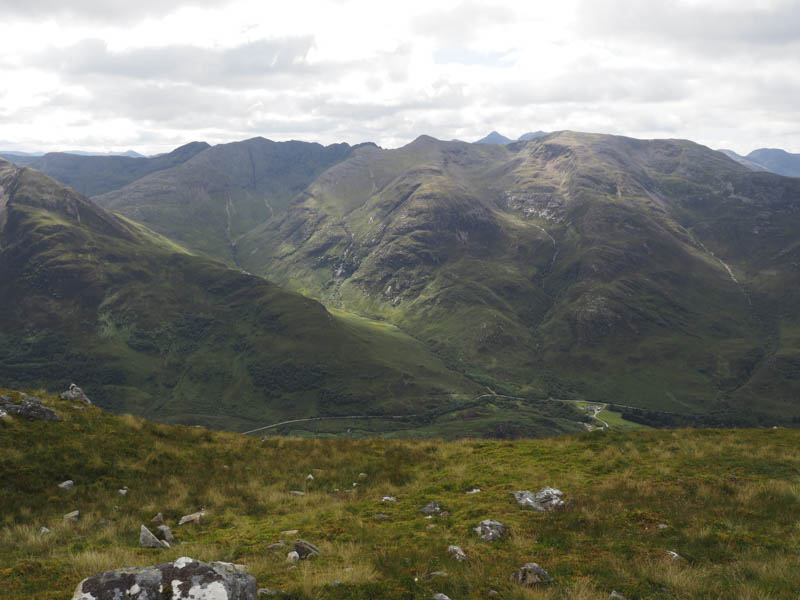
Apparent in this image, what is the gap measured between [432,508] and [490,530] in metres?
4.06

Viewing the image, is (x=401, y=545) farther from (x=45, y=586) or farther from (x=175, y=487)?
(x=175, y=487)

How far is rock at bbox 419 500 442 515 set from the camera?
1900 centimetres

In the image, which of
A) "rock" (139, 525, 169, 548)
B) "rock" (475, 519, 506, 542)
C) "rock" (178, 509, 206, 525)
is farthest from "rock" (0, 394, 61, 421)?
"rock" (475, 519, 506, 542)

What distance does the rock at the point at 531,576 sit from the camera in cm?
1148

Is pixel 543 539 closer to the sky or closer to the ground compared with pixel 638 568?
closer to the ground

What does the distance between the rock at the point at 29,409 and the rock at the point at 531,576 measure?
2648 centimetres

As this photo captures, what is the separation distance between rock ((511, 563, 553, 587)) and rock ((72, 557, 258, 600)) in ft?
22.5

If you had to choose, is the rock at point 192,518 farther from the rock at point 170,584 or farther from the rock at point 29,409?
the rock at point 29,409

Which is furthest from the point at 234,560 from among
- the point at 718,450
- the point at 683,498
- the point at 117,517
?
the point at 718,450

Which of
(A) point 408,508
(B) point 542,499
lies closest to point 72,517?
(A) point 408,508

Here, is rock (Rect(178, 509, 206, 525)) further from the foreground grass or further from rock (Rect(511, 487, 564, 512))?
rock (Rect(511, 487, 564, 512))

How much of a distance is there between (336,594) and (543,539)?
7.98 metres

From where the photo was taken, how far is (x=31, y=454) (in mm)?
20859

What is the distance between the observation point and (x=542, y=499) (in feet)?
62.1
